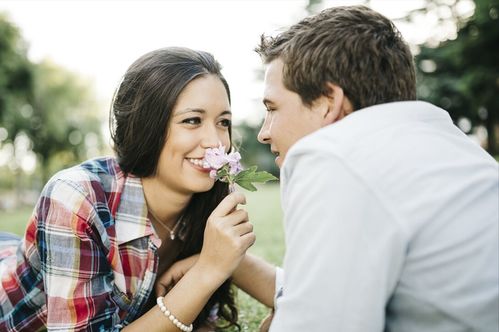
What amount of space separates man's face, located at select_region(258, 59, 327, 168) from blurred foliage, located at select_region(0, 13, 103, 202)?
90.1ft

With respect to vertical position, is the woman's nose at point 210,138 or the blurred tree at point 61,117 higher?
the woman's nose at point 210,138

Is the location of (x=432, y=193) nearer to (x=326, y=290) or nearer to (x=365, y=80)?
(x=326, y=290)

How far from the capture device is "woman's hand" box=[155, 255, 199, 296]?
3574 millimetres

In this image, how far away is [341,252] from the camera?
160 cm

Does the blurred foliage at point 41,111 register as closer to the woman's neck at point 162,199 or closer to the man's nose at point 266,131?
the woman's neck at point 162,199

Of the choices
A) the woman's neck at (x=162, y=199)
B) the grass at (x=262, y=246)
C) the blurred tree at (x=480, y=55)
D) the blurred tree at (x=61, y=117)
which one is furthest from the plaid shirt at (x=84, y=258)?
the blurred tree at (x=61, y=117)

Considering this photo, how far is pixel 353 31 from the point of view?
229 cm

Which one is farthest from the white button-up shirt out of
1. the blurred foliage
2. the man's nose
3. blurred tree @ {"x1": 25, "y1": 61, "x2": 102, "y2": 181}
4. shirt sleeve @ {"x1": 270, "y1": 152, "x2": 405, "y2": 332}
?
blurred tree @ {"x1": 25, "y1": 61, "x2": 102, "y2": 181}

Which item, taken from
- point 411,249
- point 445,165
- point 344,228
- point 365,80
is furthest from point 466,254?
point 365,80

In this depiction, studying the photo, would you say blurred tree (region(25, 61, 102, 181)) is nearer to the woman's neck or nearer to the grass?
the grass

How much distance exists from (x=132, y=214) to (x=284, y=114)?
1344mm

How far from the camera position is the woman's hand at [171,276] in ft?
11.7

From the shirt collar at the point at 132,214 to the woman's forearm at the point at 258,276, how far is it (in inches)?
35.9

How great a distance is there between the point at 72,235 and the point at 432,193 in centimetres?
197
